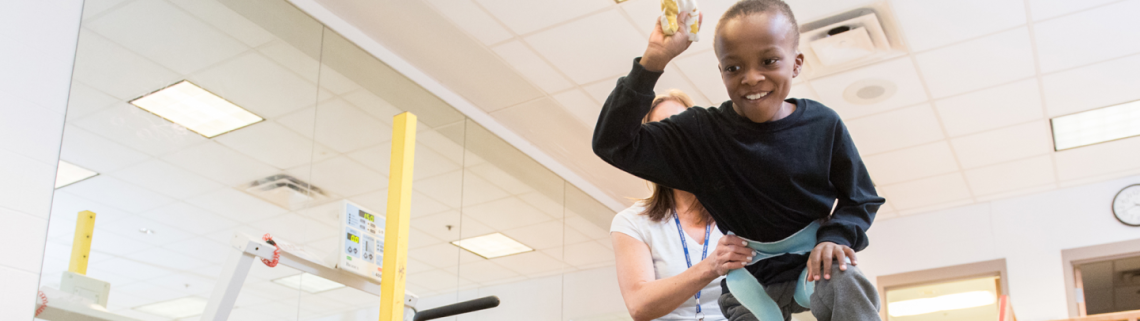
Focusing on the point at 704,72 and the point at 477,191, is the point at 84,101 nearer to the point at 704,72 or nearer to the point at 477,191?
the point at 477,191

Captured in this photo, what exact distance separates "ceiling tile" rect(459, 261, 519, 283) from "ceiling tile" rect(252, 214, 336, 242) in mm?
1177

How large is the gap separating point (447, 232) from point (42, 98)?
221 cm

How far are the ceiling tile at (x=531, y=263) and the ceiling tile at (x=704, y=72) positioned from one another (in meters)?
1.28

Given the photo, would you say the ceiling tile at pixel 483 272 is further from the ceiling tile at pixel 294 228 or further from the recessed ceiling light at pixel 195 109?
the recessed ceiling light at pixel 195 109

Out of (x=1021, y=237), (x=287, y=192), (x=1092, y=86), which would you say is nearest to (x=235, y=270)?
(x=287, y=192)

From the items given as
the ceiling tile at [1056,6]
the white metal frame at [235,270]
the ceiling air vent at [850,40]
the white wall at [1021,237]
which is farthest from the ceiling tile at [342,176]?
the white wall at [1021,237]

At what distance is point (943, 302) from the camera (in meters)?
7.83

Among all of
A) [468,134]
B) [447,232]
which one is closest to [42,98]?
[447,232]

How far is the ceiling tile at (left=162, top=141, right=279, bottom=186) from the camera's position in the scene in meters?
3.14

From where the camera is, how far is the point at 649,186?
1782 millimetres

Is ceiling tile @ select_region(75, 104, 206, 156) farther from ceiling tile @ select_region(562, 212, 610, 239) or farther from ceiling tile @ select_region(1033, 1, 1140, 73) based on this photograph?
ceiling tile @ select_region(1033, 1, 1140, 73)

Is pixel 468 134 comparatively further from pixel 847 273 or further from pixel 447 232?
pixel 847 273

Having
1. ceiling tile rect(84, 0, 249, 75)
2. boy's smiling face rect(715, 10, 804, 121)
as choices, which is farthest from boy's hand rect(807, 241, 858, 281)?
ceiling tile rect(84, 0, 249, 75)

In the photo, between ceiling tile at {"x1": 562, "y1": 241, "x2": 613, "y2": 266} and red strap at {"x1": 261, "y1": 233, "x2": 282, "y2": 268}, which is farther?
ceiling tile at {"x1": 562, "y1": 241, "x2": 613, "y2": 266}
